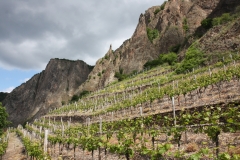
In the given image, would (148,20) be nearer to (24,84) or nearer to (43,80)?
(43,80)

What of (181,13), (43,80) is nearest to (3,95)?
(43,80)

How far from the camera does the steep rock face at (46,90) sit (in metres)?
119

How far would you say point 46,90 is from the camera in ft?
411

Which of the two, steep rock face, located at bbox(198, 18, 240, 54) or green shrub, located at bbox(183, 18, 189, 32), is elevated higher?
green shrub, located at bbox(183, 18, 189, 32)

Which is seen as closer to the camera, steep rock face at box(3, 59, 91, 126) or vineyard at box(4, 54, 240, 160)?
vineyard at box(4, 54, 240, 160)

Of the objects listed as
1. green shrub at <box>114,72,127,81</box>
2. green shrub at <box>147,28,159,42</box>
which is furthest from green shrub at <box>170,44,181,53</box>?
green shrub at <box>114,72,127,81</box>

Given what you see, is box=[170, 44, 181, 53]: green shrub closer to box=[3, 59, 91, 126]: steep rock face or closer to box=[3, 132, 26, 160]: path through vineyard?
box=[3, 132, 26, 160]: path through vineyard

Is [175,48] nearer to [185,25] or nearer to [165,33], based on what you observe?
[165,33]

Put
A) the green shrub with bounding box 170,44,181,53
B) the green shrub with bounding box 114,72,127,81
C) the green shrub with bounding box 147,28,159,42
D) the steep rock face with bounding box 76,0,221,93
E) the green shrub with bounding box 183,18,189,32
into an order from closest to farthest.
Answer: the green shrub with bounding box 170,44,181,53, the green shrub with bounding box 114,72,127,81, the steep rock face with bounding box 76,0,221,93, the green shrub with bounding box 183,18,189,32, the green shrub with bounding box 147,28,159,42

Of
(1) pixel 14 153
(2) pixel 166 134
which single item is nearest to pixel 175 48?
(1) pixel 14 153

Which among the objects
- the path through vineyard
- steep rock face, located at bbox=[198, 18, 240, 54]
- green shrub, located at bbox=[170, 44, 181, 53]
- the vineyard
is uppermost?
green shrub, located at bbox=[170, 44, 181, 53]

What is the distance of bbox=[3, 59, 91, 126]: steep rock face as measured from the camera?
4685 inches

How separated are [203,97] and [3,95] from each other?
17676 cm

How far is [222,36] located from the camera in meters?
41.2
